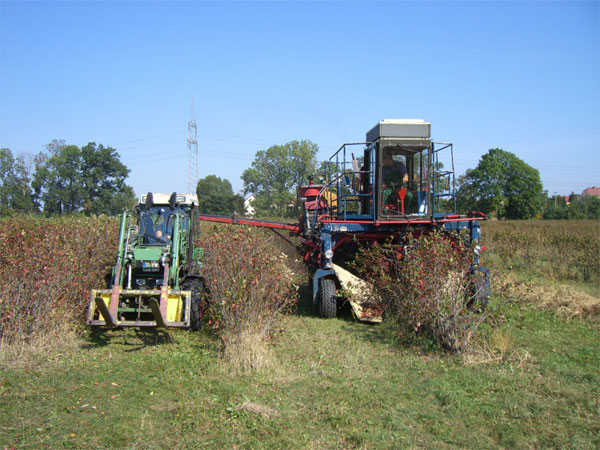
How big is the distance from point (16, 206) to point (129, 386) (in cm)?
3150

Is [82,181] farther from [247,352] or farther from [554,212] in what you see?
[554,212]

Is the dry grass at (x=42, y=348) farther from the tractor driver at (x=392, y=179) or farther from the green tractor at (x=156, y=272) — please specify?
the tractor driver at (x=392, y=179)

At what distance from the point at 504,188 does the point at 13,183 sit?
54.7 m

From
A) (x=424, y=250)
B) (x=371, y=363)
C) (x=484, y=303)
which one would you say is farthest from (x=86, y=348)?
(x=484, y=303)

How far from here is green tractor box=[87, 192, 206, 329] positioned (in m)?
7.55

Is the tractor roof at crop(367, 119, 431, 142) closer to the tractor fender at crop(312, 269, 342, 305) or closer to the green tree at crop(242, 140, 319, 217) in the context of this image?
the tractor fender at crop(312, 269, 342, 305)

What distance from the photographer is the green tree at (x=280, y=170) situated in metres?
52.9

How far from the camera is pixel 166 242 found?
9258 millimetres

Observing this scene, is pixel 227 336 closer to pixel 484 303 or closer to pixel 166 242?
pixel 166 242

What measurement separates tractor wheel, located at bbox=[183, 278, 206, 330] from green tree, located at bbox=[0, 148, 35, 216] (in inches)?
1106

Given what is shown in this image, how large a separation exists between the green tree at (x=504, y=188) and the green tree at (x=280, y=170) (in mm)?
20578

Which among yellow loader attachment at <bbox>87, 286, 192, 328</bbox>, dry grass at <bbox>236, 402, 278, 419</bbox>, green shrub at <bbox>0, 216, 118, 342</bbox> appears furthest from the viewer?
yellow loader attachment at <bbox>87, 286, 192, 328</bbox>

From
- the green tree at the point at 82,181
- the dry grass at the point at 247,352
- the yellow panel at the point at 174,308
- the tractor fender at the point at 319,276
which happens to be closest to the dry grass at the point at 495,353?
the dry grass at the point at 247,352

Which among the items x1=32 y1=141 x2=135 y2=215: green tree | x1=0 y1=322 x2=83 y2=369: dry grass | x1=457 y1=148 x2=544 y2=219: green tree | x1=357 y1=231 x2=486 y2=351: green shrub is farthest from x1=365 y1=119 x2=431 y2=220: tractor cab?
x1=457 y1=148 x2=544 y2=219: green tree
